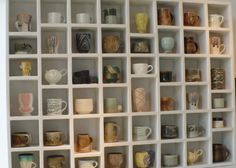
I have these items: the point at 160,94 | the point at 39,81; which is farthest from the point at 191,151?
the point at 39,81

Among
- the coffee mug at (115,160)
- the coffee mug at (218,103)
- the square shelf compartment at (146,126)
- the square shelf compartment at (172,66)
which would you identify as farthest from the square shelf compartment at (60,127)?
the coffee mug at (218,103)

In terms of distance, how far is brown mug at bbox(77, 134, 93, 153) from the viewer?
1.72m

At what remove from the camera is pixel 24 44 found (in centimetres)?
170

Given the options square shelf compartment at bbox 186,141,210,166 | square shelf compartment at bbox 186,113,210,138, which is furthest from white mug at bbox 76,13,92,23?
square shelf compartment at bbox 186,141,210,166

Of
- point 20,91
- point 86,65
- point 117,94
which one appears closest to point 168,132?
point 117,94

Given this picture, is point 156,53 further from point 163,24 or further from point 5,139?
point 5,139

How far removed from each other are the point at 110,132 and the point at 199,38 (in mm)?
755

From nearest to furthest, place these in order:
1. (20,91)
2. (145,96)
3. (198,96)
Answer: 1. (20,91)
2. (145,96)
3. (198,96)

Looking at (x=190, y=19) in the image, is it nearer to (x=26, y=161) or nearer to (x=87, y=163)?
(x=87, y=163)

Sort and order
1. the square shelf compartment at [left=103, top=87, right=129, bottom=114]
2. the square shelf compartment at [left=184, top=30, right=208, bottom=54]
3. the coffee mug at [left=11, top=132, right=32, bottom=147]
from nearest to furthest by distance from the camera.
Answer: the coffee mug at [left=11, top=132, right=32, bottom=147] → the square shelf compartment at [left=103, top=87, right=129, bottom=114] → the square shelf compartment at [left=184, top=30, right=208, bottom=54]

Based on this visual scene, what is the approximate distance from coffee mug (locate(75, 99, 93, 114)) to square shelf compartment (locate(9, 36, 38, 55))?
332 millimetres

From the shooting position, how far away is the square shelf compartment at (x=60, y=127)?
177 centimetres

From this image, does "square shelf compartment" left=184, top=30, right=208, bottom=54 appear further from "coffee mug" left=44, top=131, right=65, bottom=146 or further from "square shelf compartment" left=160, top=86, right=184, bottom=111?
"coffee mug" left=44, top=131, right=65, bottom=146

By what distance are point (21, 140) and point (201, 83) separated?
38.5 inches
